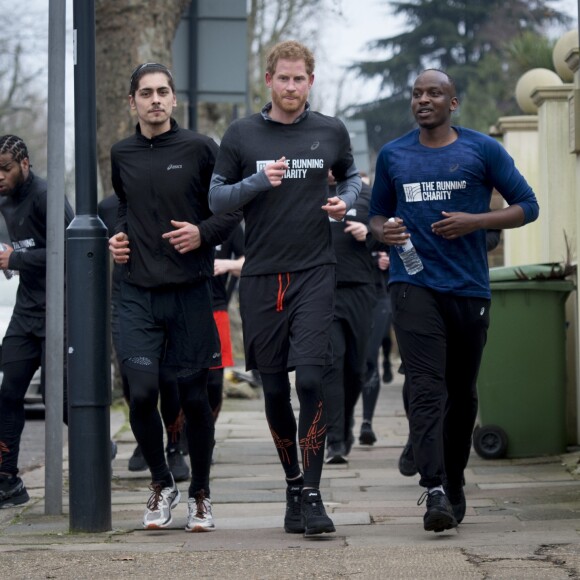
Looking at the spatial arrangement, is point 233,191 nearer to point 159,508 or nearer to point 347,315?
point 159,508

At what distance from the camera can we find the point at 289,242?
6586 millimetres

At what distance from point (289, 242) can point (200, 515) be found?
130 cm

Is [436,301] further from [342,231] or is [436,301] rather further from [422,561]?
[342,231]

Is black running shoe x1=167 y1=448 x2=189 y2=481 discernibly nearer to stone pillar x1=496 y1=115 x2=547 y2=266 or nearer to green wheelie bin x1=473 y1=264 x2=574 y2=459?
green wheelie bin x1=473 y1=264 x2=574 y2=459

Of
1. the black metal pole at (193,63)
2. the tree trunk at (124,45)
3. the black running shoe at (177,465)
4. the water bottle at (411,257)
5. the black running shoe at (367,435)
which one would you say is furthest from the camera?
the black metal pole at (193,63)

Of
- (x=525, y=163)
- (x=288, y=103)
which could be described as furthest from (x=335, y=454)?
(x=525, y=163)

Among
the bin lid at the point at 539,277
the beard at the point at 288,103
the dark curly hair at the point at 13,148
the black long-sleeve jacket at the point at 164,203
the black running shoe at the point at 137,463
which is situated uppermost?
the beard at the point at 288,103

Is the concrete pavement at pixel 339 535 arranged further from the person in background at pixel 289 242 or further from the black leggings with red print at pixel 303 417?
the person in background at pixel 289 242

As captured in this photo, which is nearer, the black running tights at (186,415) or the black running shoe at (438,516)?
the black running shoe at (438,516)

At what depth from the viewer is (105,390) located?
22.5 feet

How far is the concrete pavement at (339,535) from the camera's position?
18.3ft

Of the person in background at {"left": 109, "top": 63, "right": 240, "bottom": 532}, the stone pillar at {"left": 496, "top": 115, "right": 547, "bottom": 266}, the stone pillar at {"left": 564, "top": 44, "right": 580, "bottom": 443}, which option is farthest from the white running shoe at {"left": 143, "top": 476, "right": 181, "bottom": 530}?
the stone pillar at {"left": 496, "top": 115, "right": 547, "bottom": 266}

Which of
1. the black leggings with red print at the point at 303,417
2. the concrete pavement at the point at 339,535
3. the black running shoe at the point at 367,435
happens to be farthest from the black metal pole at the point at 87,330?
the black running shoe at the point at 367,435

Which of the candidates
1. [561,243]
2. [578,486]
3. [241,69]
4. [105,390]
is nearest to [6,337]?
[105,390]
